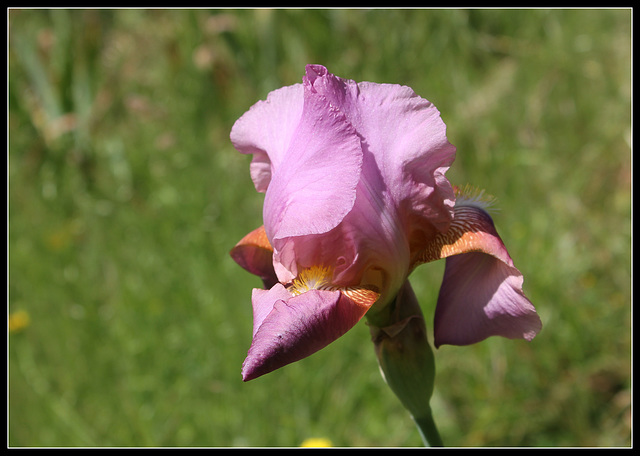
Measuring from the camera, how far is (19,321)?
260 cm

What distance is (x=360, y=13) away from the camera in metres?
2.94

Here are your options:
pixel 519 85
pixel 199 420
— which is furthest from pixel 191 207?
pixel 519 85

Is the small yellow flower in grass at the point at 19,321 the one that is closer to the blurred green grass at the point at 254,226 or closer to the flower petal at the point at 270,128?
the blurred green grass at the point at 254,226

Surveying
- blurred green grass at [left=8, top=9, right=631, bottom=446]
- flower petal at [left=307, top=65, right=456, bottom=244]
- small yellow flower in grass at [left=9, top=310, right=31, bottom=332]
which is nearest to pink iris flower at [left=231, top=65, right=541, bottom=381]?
flower petal at [left=307, top=65, right=456, bottom=244]

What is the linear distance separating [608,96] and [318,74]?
2747 millimetres

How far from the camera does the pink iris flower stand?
821mm

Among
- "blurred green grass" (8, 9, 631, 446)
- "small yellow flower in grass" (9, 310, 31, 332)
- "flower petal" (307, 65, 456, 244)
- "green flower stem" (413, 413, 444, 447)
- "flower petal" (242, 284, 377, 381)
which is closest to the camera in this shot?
"flower petal" (242, 284, 377, 381)

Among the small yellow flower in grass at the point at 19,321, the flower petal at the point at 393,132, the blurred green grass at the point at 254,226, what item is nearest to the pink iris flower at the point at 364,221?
the flower petal at the point at 393,132

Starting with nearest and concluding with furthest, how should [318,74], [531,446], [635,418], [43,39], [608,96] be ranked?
[318,74], [635,418], [531,446], [608,96], [43,39]

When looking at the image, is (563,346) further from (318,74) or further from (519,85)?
(318,74)

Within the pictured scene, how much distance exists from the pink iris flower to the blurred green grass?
1280 millimetres

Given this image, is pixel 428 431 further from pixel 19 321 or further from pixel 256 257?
pixel 19 321

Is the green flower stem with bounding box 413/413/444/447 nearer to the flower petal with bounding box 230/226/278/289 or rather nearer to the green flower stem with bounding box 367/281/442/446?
the green flower stem with bounding box 367/281/442/446

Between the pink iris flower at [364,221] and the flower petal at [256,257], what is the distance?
0.12 metres
